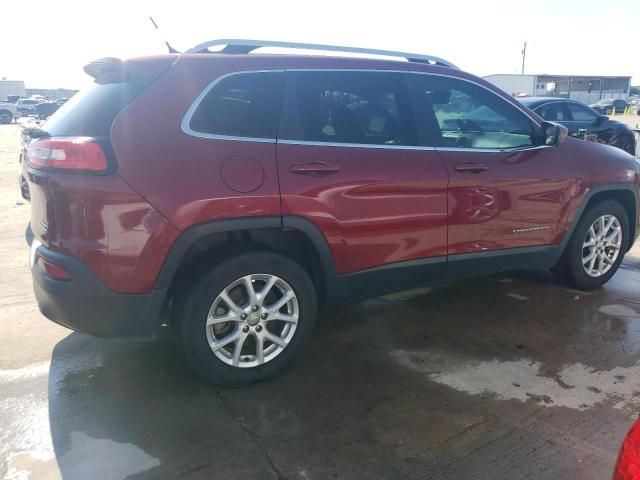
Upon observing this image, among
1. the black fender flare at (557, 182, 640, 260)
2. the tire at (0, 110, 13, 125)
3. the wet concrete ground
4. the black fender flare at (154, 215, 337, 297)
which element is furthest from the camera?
the tire at (0, 110, 13, 125)

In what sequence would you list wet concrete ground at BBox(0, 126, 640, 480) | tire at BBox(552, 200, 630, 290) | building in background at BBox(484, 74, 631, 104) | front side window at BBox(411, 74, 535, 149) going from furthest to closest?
building in background at BBox(484, 74, 631, 104) < tire at BBox(552, 200, 630, 290) < front side window at BBox(411, 74, 535, 149) < wet concrete ground at BBox(0, 126, 640, 480)

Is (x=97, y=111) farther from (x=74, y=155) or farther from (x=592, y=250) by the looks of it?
(x=592, y=250)

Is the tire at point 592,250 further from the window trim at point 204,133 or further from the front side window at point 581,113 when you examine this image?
the front side window at point 581,113

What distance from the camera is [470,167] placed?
11.4ft

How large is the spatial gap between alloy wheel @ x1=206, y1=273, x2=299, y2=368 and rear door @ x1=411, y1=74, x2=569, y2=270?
4.14 feet

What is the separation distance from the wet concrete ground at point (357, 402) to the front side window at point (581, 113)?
27.2 ft

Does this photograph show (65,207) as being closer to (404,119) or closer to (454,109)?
(404,119)

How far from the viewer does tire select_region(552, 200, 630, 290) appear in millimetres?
4254

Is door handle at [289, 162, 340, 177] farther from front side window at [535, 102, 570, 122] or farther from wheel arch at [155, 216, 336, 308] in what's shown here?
front side window at [535, 102, 570, 122]

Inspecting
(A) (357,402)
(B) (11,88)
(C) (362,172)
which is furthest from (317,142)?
(B) (11,88)

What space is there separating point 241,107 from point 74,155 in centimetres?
89

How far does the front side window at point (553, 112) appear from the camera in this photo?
1071cm

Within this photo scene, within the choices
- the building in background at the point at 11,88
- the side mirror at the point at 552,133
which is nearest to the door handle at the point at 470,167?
the side mirror at the point at 552,133

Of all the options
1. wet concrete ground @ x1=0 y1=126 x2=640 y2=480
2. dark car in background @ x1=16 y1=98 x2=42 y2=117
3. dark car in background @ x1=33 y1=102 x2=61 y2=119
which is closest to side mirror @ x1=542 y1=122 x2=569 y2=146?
wet concrete ground @ x1=0 y1=126 x2=640 y2=480
